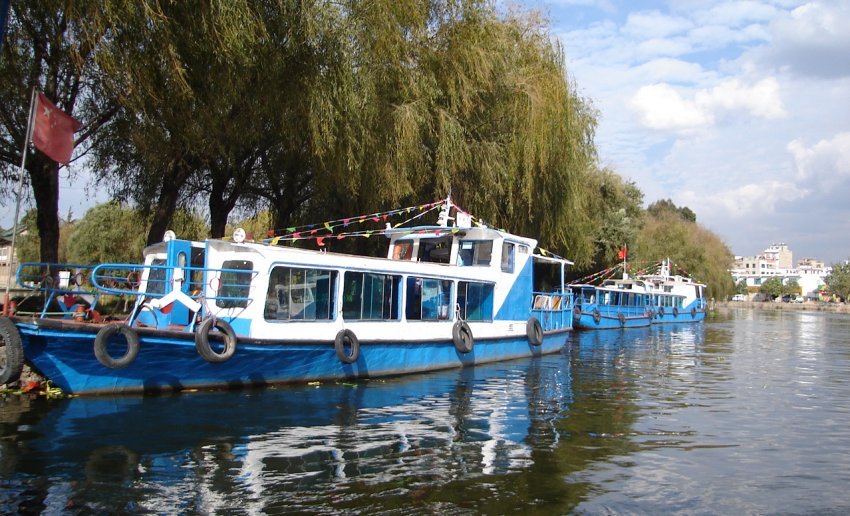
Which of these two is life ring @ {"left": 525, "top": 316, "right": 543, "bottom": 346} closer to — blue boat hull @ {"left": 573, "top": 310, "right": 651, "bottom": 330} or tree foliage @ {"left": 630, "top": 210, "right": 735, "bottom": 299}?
blue boat hull @ {"left": 573, "top": 310, "right": 651, "bottom": 330}

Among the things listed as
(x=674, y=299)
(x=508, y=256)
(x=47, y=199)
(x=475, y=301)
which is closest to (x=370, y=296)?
(x=475, y=301)

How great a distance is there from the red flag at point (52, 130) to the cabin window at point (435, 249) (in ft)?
28.9

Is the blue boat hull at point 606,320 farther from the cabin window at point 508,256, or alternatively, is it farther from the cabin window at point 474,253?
the cabin window at point 474,253

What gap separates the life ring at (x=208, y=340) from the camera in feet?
37.8

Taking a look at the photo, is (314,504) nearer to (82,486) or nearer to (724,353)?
(82,486)

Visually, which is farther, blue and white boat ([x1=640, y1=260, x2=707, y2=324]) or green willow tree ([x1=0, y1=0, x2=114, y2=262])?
blue and white boat ([x1=640, y1=260, x2=707, y2=324])

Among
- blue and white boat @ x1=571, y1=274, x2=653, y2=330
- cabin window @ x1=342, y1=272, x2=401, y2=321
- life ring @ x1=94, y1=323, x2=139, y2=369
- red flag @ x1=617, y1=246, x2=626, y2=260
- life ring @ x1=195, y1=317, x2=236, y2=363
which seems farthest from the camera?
red flag @ x1=617, y1=246, x2=626, y2=260

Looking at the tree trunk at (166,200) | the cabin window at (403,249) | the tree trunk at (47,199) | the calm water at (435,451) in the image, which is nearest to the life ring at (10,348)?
the calm water at (435,451)

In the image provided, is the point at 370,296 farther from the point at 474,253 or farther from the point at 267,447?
the point at 267,447

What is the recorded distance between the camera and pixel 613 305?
3694cm

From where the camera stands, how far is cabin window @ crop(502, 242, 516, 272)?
1828 centimetres

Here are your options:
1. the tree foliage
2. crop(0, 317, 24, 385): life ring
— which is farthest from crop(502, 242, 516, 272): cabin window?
the tree foliage

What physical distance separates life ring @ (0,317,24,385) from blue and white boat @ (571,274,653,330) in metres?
25.2

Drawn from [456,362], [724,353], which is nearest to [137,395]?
[456,362]
